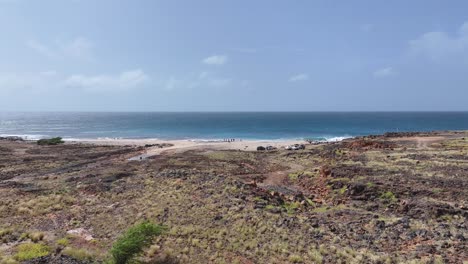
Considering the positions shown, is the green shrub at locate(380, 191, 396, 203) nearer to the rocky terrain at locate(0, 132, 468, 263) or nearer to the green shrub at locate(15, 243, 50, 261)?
the rocky terrain at locate(0, 132, 468, 263)

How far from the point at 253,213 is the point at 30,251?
12.9 metres

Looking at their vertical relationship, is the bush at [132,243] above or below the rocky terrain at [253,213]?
above

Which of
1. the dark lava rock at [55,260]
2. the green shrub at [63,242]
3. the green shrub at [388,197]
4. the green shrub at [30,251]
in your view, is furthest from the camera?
the green shrub at [388,197]

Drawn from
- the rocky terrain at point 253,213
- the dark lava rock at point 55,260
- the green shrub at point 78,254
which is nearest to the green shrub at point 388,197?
the rocky terrain at point 253,213

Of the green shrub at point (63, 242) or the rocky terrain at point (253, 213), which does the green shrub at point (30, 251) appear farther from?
the green shrub at point (63, 242)

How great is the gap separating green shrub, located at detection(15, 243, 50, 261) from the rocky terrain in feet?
0.15

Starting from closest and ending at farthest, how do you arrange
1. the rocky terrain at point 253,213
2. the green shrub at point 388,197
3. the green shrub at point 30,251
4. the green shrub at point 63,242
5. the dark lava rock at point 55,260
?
1. the dark lava rock at point 55,260
2. the green shrub at point 30,251
3. the rocky terrain at point 253,213
4. the green shrub at point 63,242
5. the green shrub at point 388,197

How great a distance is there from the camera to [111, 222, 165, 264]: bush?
46.4ft

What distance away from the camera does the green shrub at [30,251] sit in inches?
593

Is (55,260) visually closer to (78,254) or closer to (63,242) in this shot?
(78,254)

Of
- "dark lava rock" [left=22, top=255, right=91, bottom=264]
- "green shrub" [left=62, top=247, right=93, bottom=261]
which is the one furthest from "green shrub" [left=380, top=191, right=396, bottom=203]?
"dark lava rock" [left=22, top=255, right=91, bottom=264]

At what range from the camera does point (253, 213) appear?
71.8ft

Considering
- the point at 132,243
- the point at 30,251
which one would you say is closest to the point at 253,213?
the point at 132,243

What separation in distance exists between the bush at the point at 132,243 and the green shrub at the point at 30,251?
389 cm
